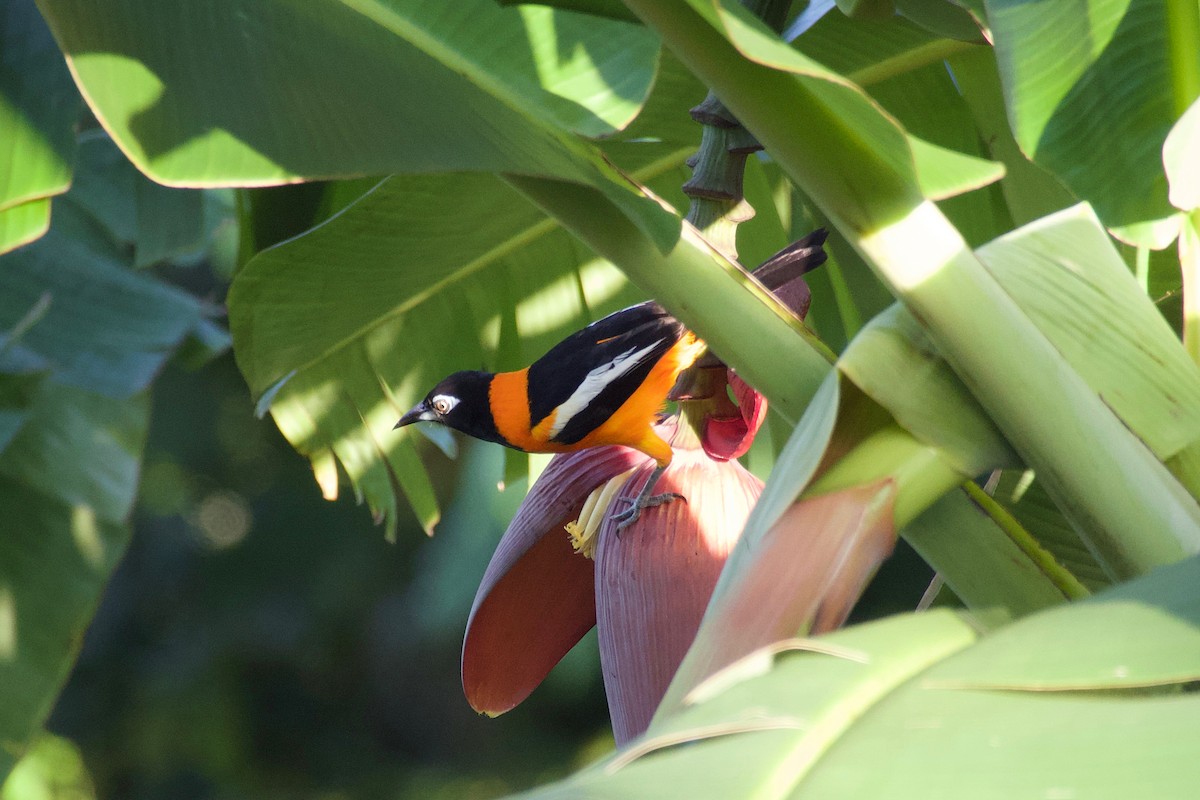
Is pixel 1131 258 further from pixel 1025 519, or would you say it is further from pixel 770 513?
pixel 770 513

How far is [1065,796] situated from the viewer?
0.64ft

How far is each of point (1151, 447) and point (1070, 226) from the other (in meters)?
0.08

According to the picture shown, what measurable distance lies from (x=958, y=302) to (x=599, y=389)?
367 millimetres

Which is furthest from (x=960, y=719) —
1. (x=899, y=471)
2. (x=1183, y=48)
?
(x=1183, y=48)

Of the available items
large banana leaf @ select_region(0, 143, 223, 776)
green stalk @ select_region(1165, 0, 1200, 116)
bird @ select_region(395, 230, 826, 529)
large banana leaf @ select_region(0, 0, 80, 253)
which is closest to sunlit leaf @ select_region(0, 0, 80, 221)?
large banana leaf @ select_region(0, 0, 80, 253)

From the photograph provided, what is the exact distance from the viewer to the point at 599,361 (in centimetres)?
62

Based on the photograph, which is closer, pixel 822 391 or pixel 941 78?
pixel 822 391

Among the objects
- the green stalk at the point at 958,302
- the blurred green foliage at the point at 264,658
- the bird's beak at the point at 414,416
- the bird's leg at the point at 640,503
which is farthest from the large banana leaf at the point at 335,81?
the blurred green foliage at the point at 264,658

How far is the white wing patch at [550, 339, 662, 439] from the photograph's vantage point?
24.7 inches

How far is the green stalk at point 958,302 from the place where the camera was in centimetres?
31

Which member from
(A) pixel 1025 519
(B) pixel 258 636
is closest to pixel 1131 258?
(A) pixel 1025 519

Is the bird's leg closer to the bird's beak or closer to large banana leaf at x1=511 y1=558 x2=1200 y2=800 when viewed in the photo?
large banana leaf at x1=511 y1=558 x2=1200 y2=800

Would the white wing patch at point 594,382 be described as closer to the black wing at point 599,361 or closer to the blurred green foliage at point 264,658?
the black wing at point 599,361

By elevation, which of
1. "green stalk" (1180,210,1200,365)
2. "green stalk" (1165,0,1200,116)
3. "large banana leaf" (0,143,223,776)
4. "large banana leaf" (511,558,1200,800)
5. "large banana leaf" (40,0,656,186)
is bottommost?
"large banana leaf" (0,143,223,776)
